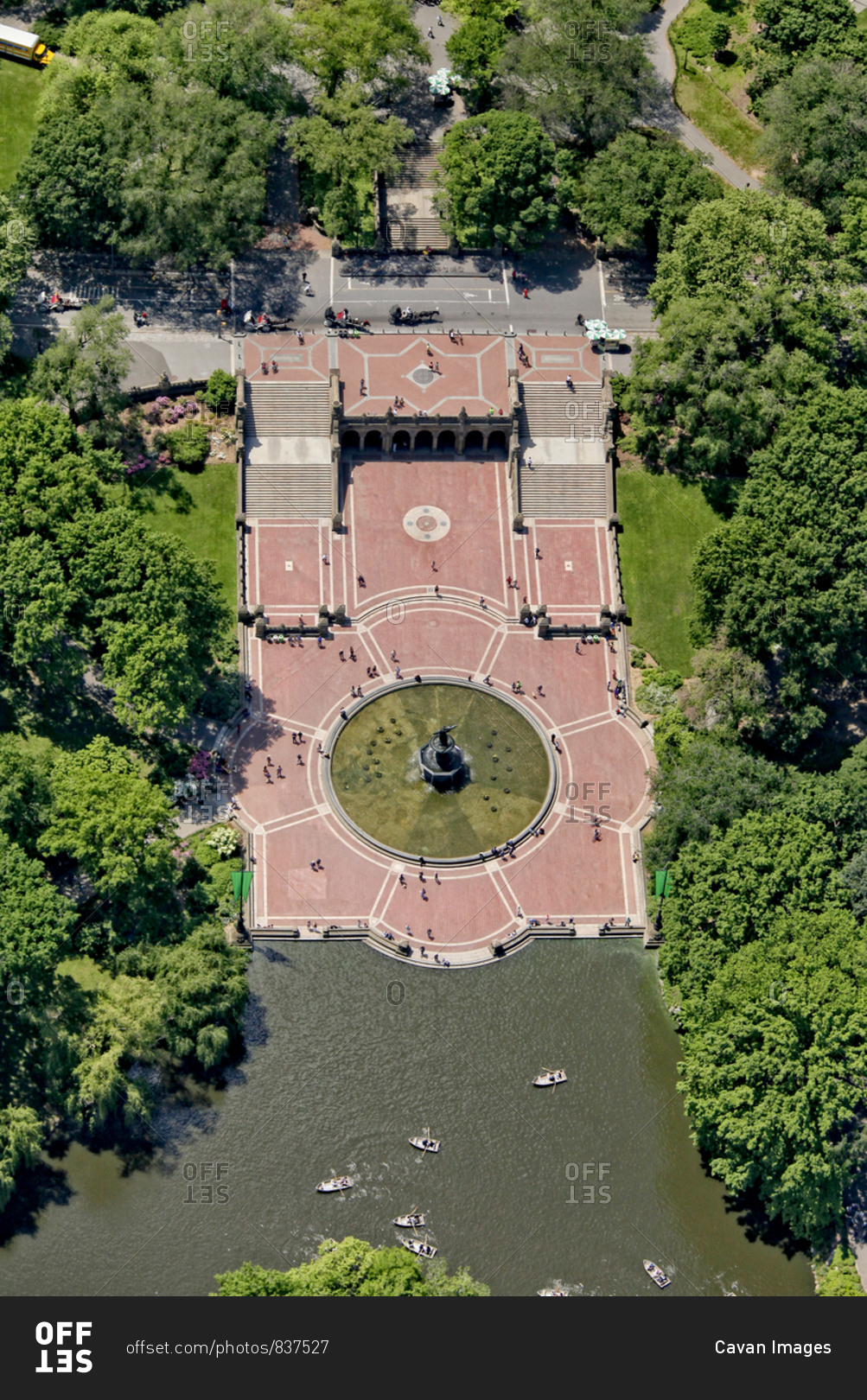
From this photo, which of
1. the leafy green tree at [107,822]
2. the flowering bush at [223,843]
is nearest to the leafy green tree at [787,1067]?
the flowering bush at [223,843]

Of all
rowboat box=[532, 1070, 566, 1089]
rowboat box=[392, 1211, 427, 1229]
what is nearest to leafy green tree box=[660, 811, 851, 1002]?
rowboat box=[532, 1070, 566, 1089]

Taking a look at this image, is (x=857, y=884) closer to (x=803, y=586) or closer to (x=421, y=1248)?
(x=803, y=586)

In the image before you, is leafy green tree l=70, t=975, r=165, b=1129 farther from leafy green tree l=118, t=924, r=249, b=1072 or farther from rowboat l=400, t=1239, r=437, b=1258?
rowboat l=400, t=1239, r=437, b=1258

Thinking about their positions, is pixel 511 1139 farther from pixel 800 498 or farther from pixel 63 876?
pixel 800 498

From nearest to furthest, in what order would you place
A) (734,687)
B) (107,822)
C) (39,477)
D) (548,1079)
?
(107,822) < (548,1079) < (39,477) < (734,687)

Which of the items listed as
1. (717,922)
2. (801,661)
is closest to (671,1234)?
(717,922)

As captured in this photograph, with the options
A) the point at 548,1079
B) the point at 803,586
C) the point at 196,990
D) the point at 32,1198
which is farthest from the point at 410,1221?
the point at 803,586

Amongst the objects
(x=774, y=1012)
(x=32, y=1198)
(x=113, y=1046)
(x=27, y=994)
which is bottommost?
(x=32, y=1198)
